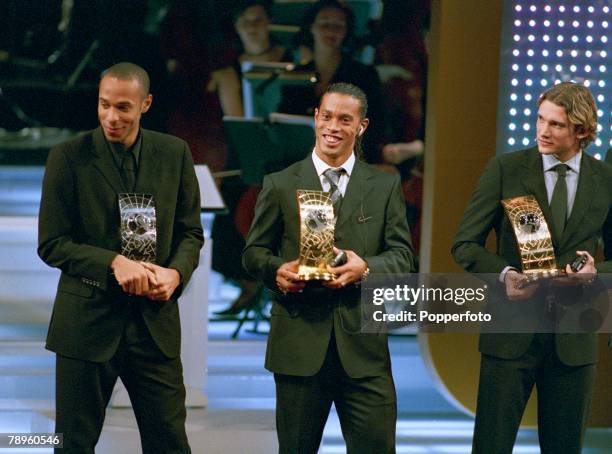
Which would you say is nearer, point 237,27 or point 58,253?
point 58,253

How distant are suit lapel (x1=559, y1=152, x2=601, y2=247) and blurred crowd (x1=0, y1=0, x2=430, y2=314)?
305cm

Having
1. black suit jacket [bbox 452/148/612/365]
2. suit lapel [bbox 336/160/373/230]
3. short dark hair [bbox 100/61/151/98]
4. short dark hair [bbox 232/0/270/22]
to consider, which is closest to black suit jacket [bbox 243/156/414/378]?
suit lapel [bbox 336/160/373/230]

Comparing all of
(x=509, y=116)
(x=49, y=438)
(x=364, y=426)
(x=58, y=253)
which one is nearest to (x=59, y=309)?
(x=58, y=253)

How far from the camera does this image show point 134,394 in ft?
12.2

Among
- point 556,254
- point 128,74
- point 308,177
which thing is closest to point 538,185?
point 556,254

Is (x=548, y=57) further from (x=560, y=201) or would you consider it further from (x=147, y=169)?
(x=147, y=169)

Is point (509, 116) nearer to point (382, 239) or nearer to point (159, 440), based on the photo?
point (382, 239)

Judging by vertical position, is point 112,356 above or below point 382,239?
below

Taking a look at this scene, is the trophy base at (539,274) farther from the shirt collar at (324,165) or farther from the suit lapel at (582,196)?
the shirt collar at (324,165)

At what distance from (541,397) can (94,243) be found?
1586mm

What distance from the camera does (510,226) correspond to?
3887 mm

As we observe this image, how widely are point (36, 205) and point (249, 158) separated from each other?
1.29m

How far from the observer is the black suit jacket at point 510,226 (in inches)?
151

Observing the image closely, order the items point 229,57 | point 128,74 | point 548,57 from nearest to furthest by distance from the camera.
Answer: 1. point 128,74
2. point 548,57
3. point 229,57
